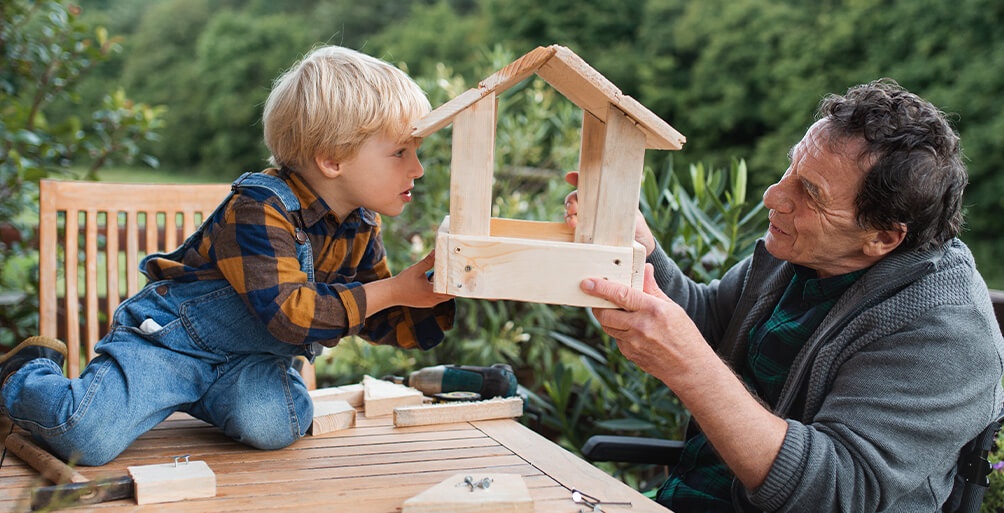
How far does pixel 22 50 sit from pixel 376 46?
9.01 meters

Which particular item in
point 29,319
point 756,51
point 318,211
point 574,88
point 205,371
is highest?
point 756,51

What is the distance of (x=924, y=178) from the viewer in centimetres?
180

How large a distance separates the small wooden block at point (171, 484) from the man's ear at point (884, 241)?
1452 mm

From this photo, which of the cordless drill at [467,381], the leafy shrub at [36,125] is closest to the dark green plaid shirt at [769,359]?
the cordless drill at [467,381]

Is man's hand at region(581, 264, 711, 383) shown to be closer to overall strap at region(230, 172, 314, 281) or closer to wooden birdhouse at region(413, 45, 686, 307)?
wooden birdhouse at region(413, 45, 686, 307)

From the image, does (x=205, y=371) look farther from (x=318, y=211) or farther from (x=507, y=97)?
(x=507, y=97)

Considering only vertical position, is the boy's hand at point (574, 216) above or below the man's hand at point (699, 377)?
above

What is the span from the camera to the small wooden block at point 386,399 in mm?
2385

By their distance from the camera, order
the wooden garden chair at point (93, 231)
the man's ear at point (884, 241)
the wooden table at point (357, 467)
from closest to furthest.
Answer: the wooden table at point (357, 467) < the man's ear at point (884, 241) < the wooden garden chair at point (93, 231)

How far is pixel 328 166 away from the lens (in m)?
2.04

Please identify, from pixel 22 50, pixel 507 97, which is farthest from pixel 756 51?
pixel 22 50

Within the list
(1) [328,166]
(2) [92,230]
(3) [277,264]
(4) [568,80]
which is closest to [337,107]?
(1) [328,166]

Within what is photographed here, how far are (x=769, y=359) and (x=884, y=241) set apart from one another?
0.39 m

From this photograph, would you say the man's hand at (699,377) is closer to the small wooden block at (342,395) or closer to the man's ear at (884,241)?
the man's ear at (884,241)
